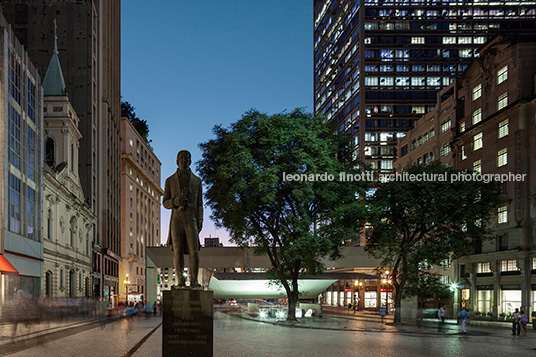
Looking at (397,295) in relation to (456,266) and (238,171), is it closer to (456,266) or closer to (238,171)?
(238,171)

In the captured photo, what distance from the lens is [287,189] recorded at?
4416cm

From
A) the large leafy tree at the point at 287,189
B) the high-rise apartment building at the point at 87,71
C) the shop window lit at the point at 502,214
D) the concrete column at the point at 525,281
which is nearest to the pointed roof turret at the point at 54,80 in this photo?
the high-rise apartment building at the point at 87,71

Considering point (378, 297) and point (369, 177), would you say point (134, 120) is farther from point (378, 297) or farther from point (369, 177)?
point (369, 177)

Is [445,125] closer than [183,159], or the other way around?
[183,159]

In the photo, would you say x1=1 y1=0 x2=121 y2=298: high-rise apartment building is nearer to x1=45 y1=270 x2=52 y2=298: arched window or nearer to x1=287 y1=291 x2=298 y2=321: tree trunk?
x1=45 y1=270 x2=52 y2=298: arched window

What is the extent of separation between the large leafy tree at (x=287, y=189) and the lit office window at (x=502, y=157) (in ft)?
62.5

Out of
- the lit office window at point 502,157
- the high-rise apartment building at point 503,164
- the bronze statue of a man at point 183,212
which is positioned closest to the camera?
the bronze statue of a man at point 183,212

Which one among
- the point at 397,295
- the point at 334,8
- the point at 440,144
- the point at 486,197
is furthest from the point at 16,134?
the point at 334,8

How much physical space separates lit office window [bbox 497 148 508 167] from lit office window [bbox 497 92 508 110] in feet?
14.0

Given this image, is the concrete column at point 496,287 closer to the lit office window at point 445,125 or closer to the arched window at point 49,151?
the lit office window at point 445,125

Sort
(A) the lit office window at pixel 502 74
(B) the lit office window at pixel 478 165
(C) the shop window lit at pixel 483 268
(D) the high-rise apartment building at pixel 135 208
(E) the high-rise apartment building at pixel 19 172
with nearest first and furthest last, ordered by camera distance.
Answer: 1. (E) the high-rise apartment building at pixel 19 172
2. (A) the lit office window at pixel 502 74
3. (C) the shop window lit at pixel 483 268
4. (B) the lit office window at pixel 478 165
5. (D) the high-rise apartment building at pixel 135 208

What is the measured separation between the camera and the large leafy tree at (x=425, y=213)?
150 ft

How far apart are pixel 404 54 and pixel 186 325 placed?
132067 millimetres

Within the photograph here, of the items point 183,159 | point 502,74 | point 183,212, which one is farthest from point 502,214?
point 183,159
